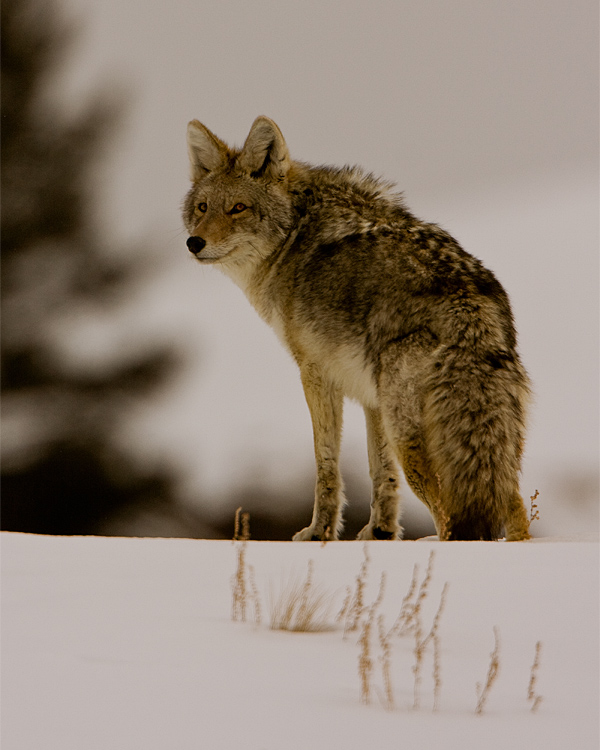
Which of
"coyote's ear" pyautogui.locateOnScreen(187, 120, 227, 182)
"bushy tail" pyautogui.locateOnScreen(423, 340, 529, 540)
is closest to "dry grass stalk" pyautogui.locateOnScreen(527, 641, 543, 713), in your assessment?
"bushy tail" pyautogui.locateOnScreen(423, 340, 529, 540)

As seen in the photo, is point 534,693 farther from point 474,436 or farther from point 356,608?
point 474,436

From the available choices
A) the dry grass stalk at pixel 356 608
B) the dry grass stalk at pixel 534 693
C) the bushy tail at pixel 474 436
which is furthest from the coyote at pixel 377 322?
the dry grass stalk at pixel 534 693

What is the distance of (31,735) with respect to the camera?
2.91 metres

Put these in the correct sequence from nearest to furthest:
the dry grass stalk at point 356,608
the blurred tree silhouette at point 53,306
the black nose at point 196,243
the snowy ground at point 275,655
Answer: the snowy ground at point 275,655 → the dry grass stalk at point 356,608 → the black nose at point 196,243 → the blurred tree silhouette at point 53,306

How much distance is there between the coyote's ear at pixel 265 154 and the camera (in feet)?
25.2

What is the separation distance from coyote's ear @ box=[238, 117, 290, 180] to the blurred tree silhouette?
950 centimetres

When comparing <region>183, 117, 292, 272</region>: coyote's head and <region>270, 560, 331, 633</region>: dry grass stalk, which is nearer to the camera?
<region>270, 560, 331, 633</region>: dry grass stalk

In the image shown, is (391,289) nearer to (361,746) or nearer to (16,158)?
(361,746)

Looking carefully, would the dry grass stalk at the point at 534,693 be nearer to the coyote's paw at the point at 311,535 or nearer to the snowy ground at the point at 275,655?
the snowy ground at the point at 275,655

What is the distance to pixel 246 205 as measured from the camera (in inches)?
302

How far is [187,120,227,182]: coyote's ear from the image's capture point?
7.98 meters

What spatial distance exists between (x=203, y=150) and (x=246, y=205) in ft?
2.53

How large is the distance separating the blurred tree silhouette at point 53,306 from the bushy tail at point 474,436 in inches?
425

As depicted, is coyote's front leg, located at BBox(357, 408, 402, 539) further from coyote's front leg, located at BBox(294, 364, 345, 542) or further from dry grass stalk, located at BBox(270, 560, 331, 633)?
dry grass stalk, located at BBox(270, 560, 331, 633)
